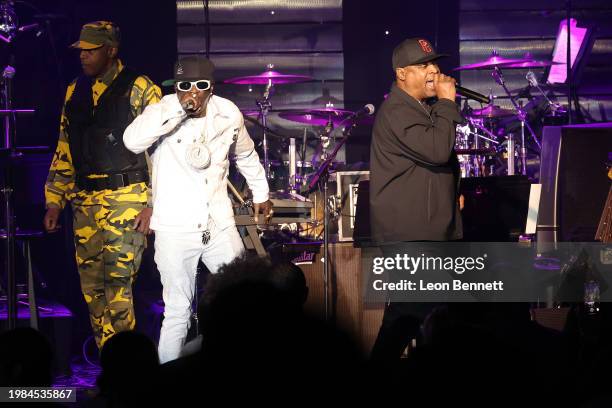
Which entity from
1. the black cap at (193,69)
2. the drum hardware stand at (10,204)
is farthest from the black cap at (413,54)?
the drum hardware stand at (10,204)

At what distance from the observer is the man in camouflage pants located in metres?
6.50

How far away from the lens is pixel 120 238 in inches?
255

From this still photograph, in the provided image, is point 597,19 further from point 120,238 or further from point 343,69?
point 120,238

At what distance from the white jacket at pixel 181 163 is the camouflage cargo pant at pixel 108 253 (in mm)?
536

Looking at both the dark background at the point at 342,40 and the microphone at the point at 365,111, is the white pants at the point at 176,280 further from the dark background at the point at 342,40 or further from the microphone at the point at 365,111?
the dark background at the point at 342,40

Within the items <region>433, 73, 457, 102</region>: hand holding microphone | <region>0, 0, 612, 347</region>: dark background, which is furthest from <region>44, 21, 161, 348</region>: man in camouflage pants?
<region>433, 73, 457, 102</region>: hand holding microphone

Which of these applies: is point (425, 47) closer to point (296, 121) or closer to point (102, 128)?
point (102, 128)

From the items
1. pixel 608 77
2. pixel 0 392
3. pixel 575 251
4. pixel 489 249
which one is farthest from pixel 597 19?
pixel 0 392

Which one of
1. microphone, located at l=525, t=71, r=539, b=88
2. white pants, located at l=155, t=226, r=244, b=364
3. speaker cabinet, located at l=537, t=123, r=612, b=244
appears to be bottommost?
white pants, located at l=155, t=226, r=244, b=364

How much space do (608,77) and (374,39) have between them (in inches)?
130

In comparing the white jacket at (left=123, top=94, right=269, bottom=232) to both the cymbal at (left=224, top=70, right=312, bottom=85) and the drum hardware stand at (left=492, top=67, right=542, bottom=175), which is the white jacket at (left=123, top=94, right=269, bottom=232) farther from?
the drum hardware stand at (left=492, top=67, right=542, bottom=175)

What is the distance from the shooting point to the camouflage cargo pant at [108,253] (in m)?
6.48

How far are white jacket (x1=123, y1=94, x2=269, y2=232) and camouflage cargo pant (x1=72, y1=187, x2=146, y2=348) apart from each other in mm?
536

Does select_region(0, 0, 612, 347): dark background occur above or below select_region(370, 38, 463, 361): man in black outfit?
above
